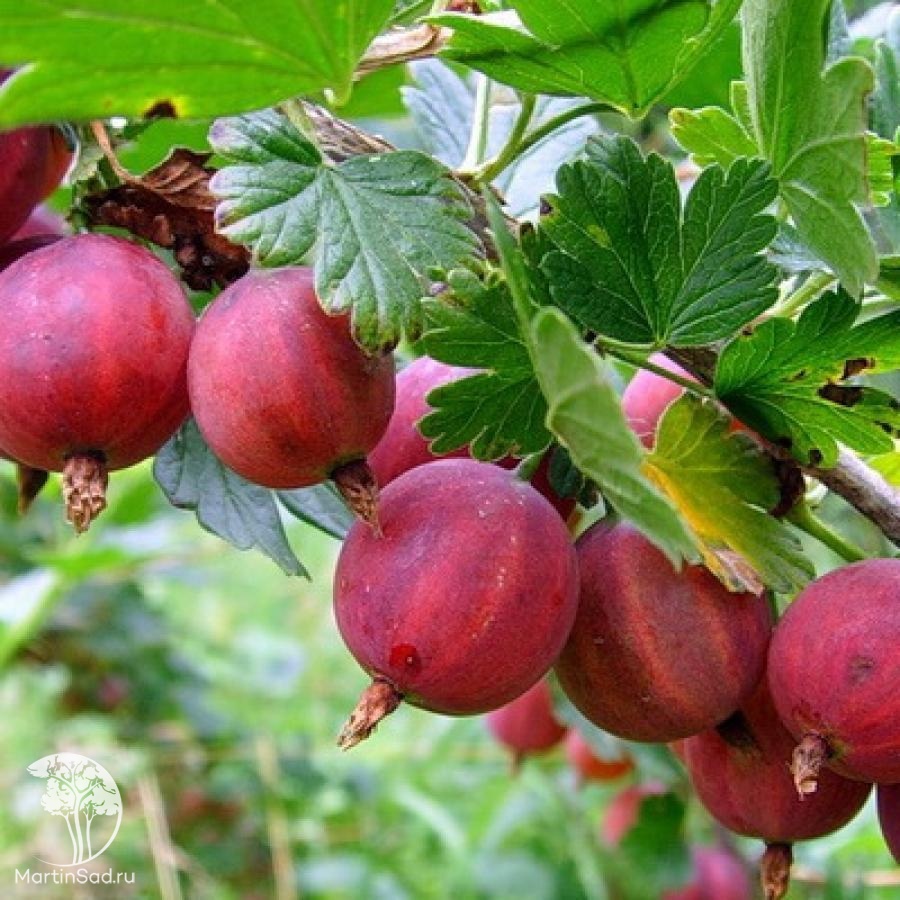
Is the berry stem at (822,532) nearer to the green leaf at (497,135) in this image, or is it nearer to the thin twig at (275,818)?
the green leaf at (497,135)

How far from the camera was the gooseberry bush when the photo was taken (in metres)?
0.57

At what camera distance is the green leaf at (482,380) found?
0.61m

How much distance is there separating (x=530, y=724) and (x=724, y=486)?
662 mm

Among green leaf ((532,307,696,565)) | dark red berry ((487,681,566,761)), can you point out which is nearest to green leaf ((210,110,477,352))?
green leaf ((532,307,696,565))

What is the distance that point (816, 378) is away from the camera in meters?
0.65

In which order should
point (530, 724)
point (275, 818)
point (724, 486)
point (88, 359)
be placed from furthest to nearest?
point (275, 818) → point (530, 724) → point (724, 486) → point (88, 359)

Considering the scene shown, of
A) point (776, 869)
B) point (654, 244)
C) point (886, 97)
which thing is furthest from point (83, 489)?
point (886, 97)

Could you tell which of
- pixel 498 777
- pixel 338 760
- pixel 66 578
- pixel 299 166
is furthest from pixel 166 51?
pixel 338 760

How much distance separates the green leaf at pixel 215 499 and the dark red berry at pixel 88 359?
146 millimetres

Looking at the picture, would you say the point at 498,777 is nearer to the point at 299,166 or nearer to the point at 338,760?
the point at 338,760

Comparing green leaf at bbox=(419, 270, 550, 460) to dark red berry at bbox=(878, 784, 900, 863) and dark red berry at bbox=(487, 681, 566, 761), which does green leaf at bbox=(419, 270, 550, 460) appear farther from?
dark red berry at bbox=(487, 681, 566, 761)

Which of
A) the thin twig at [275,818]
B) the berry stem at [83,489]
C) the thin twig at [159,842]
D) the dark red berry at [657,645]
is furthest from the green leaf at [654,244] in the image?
the thin twig at [275,818]

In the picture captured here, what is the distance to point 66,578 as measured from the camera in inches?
56.7

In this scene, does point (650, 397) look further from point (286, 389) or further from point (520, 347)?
point (286, 389)
